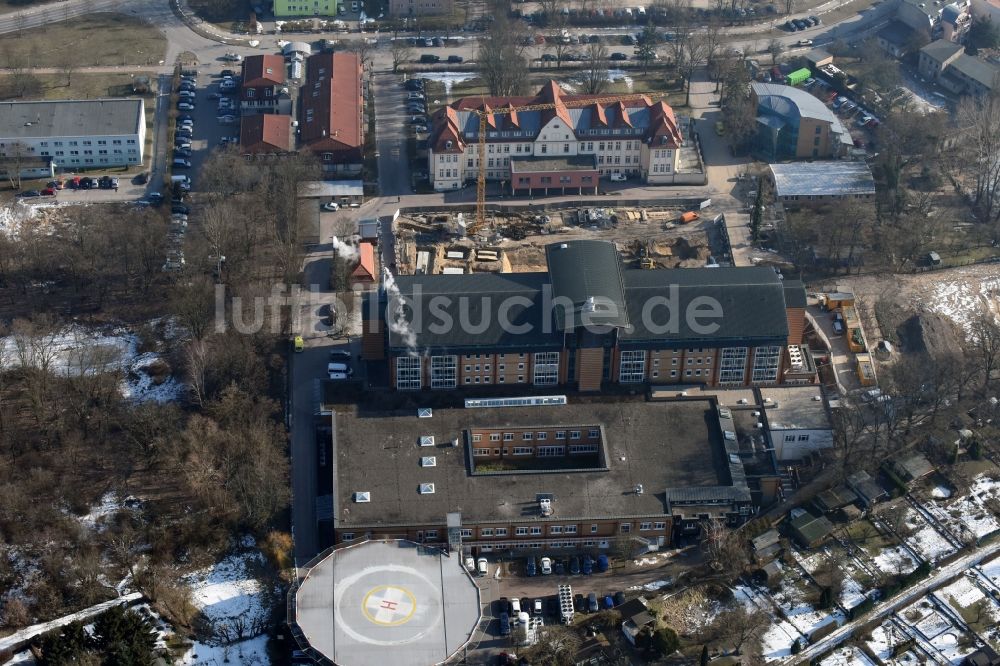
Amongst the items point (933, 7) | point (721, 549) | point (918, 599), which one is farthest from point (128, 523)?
point (933, 7)

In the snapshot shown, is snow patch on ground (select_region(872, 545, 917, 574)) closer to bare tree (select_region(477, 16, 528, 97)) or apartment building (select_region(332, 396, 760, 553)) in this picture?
apartment building (select_region(332, 396, 760, 553))

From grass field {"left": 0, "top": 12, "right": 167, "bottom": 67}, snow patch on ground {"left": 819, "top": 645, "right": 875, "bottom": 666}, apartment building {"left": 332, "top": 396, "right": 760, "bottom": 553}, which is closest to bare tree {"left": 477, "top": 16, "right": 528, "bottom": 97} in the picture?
grass field {"left": 0, "top": 12, "right": 167, "bottom": 67}

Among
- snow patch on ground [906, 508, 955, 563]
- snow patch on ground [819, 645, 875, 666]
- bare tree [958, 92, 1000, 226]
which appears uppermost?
bare tree [958, 92, 1000, 226]

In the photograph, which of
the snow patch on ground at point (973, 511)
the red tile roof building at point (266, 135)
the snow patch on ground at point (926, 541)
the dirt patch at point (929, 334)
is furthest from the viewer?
the red tile roof building at point (266, 135)

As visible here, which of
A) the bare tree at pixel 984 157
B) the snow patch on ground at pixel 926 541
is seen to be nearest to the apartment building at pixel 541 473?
the snow patch on ground at pixel 926 541

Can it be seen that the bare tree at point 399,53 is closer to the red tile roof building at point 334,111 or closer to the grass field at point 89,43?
the red tile roof building at point 334,111

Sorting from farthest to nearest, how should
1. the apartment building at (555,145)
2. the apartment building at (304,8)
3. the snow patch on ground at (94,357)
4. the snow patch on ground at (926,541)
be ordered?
the apartment building at (304,8)
the apartment building at (555,145)
the snow patch on ground at (94,357)
the snow patch on ground at (926,541)

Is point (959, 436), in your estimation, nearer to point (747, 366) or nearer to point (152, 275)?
point (747, 366)
